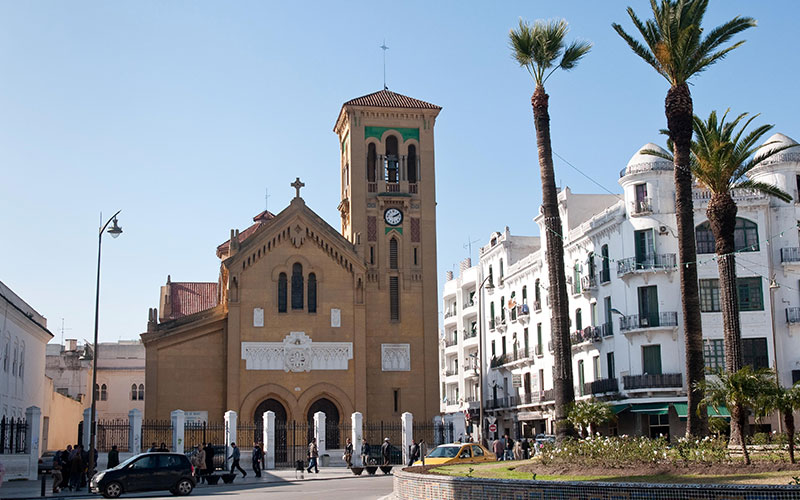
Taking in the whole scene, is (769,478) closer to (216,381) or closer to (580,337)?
(580,337)

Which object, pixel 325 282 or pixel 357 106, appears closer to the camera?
pixel 325 282

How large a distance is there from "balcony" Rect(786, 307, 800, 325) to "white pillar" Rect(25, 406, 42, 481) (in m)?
32.2

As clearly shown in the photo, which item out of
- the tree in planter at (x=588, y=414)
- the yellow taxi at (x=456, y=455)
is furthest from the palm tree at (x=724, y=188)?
the yellow taxi at (x=456, y=455)

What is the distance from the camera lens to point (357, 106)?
5322 cm

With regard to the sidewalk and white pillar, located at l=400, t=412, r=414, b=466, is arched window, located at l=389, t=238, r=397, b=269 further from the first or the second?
the sidewalk

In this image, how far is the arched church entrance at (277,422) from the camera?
46312 mm

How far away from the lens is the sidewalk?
93.7ft

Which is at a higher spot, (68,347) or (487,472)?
(68,347)

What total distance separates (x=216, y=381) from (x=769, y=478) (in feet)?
118

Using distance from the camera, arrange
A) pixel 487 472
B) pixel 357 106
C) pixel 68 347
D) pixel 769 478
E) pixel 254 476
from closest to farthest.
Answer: pixel 769 478 → pixel 487 472 → pixel 254 476 → pixel 357 106 → pixel 68 347

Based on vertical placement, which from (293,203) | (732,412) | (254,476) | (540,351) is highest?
(293,203)

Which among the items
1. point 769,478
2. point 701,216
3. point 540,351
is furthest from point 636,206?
point 769,478

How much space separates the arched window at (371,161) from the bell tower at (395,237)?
6 cm

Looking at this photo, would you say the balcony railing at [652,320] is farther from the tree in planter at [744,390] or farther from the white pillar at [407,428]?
the tree in planter at [744,390]
